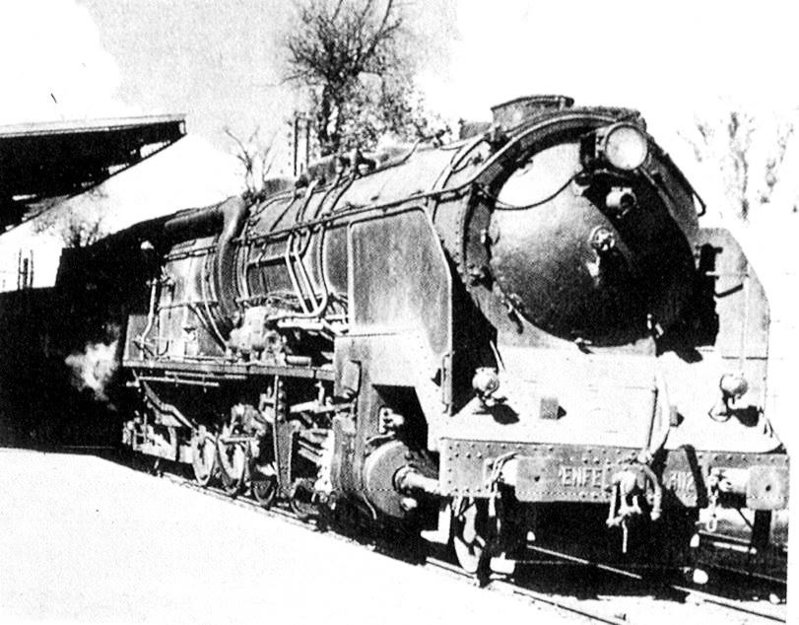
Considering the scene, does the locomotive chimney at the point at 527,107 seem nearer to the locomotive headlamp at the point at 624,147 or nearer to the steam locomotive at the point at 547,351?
the steam locomotive at the point at 547,351

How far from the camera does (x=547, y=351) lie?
305 inches

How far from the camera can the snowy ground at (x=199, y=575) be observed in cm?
603

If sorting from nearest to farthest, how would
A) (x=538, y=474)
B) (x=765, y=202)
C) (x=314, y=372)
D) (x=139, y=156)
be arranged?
(x=538, y=474) → (x=314, y=372) → (x=139, y=156) → (x=765, y=202)

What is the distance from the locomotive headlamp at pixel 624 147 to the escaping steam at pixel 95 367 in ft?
30.8

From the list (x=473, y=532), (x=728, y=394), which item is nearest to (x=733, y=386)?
(x=728, y=394)

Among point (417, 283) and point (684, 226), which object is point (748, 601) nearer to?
point (684, 226)

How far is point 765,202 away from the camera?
20281 millimetres

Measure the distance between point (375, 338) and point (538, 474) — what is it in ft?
6.07

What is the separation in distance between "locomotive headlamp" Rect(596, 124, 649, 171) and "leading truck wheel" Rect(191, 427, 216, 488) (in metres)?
6.12

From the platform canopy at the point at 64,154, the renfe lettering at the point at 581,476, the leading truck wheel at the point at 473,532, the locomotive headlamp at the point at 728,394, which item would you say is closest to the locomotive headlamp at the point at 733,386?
the locomotive headlamp at the point at 728,394

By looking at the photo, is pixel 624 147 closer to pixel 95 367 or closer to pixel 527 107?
pixel 527 107

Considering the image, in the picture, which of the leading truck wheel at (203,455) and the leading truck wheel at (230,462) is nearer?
the leading truck wheel at (230,462)

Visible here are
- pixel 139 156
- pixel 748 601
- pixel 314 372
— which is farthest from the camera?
pixel 139 156

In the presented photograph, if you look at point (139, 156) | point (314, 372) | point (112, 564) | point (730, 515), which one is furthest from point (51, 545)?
point (139, 156)
